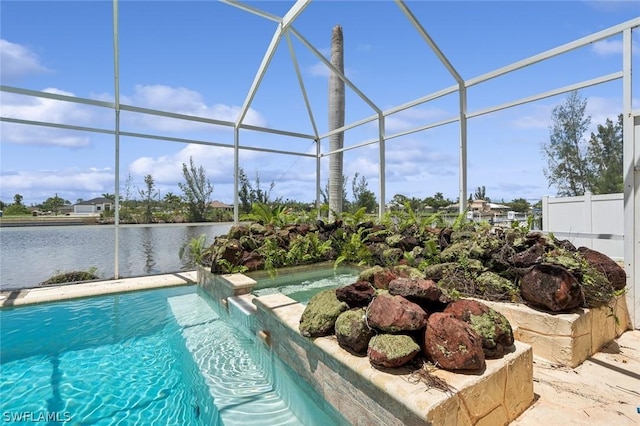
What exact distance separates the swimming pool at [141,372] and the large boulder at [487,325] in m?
1.11

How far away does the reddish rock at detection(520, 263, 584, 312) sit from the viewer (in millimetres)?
2617

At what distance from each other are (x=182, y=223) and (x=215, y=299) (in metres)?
3.33

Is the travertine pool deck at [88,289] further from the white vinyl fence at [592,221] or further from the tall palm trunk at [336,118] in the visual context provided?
the white vinyl fence at [592,221]

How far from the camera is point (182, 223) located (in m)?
7.87

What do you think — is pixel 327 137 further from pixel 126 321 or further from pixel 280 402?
pixel 280 402

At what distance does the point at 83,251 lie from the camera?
6566mm

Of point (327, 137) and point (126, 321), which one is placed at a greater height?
point (327, 137)

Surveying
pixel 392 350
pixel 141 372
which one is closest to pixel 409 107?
pixel 392 350

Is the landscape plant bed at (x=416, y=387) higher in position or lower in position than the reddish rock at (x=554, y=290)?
lower

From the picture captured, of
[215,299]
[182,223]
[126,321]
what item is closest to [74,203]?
[182,223]

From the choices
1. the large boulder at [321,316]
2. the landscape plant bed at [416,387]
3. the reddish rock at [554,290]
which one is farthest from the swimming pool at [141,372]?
the reddish rock at [554,290]

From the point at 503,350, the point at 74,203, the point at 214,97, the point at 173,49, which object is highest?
the point at 173,49

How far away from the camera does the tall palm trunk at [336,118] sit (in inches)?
365

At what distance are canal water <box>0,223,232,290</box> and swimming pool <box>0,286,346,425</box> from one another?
1.58 m
